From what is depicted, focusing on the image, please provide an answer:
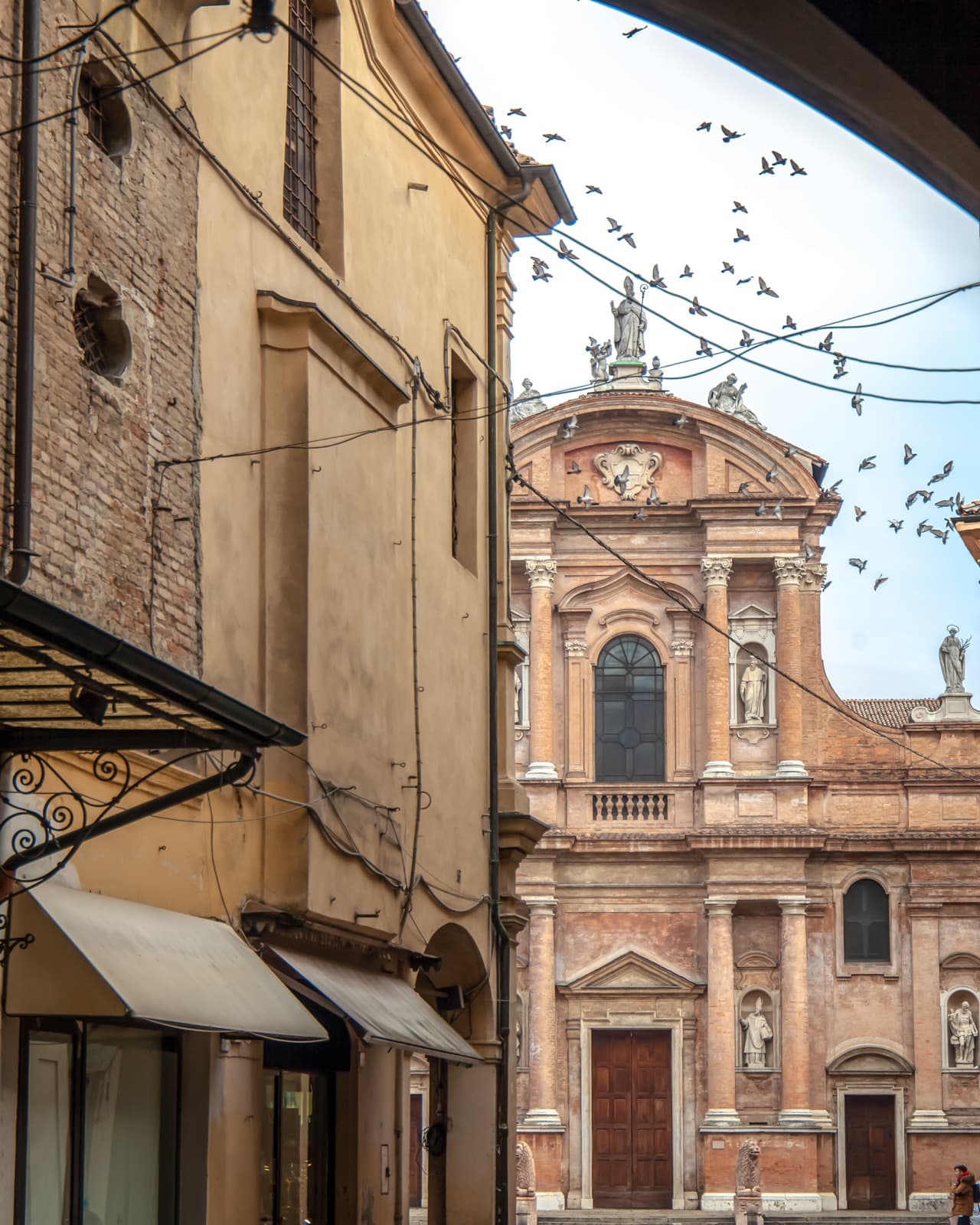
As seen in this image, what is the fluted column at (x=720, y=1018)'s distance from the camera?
34.5 m

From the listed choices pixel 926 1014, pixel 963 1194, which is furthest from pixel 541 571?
pixel 963 1194

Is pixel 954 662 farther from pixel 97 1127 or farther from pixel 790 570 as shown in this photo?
pixel 97 1127

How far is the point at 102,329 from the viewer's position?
936cm

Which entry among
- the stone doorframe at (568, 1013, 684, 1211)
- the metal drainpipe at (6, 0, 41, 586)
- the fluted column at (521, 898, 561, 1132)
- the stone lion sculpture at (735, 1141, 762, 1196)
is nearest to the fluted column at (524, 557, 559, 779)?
the fluted column at (521, 898, 561, 1132)

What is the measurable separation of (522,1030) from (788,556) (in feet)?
31.7

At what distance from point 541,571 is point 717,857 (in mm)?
6081

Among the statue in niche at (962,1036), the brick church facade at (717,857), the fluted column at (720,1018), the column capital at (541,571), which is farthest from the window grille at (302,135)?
the statue in niche at (962,1036)

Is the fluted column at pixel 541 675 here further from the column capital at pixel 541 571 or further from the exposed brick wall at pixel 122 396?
the exposed brick wall at pixel 122 396

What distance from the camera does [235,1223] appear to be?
1030cm

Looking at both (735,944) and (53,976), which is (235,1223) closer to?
(53,976)

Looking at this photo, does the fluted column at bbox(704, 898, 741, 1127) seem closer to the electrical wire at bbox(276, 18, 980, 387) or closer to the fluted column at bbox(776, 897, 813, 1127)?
the fluted column at bbox(776, 897, 813, 1127)

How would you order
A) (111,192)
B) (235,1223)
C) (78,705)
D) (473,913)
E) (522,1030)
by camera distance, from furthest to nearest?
(522,1030) → (473,913) → (235,1223) → (111,192) → (78,705)

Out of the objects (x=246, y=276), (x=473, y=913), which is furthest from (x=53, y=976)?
(x=473, y=913)

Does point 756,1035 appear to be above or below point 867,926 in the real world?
below
